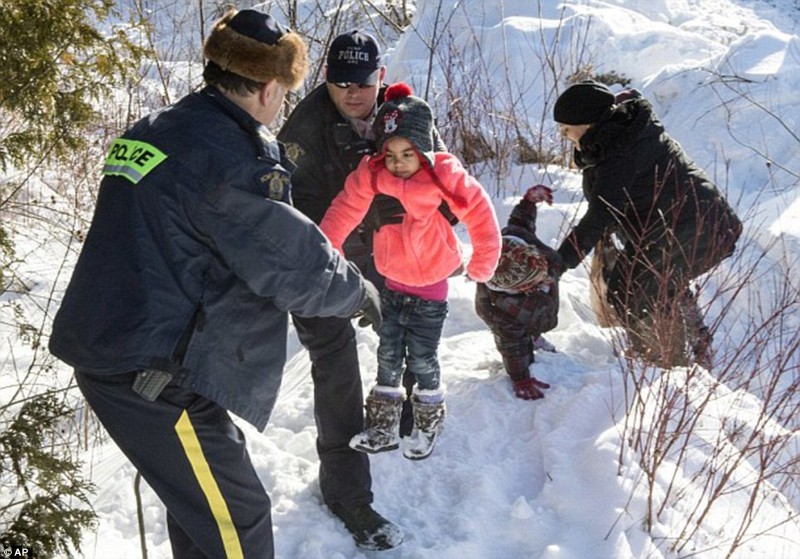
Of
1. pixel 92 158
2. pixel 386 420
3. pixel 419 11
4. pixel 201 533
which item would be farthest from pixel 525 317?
pixel 419 11

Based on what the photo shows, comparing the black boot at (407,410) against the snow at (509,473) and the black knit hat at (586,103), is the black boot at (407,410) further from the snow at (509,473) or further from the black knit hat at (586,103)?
the black knit hat at (586,103)

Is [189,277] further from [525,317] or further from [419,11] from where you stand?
[419,11]

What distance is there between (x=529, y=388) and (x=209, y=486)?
1.95 meters

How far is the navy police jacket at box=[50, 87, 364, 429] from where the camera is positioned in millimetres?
1949

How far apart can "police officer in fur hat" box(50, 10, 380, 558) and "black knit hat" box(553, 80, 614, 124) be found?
2238 mm

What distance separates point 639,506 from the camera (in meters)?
2.91

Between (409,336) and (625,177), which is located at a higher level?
(625,177)

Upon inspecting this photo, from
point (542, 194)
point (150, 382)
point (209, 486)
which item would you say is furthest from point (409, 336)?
point (150, 382)

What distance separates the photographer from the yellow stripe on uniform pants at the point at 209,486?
2064mm

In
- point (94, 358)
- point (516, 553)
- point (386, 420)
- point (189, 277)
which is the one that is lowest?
point (516, 553)

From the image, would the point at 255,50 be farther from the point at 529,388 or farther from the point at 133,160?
the point at 529,388

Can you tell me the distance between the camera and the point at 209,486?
82.7 inches

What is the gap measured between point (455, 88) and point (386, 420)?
16.5 ft

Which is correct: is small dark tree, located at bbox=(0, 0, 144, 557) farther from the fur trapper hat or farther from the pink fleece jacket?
the pink fleece jacket
